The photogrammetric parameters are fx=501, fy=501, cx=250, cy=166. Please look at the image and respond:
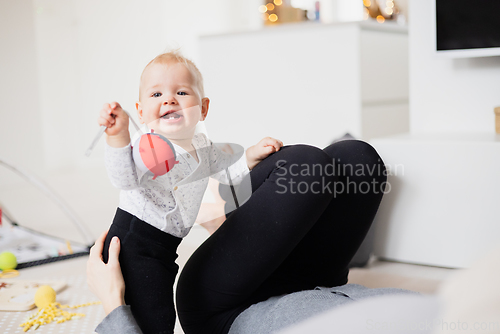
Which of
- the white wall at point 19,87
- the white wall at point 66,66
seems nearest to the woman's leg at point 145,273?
the white wall at point 66,66

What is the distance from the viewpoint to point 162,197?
76 centimetres

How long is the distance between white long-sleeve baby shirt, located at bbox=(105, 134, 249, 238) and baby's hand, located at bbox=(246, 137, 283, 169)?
0.05 meters

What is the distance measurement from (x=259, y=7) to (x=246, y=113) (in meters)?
2.50

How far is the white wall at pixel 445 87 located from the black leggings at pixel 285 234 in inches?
30.3

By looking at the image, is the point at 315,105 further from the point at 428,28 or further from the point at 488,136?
the point at 488,136

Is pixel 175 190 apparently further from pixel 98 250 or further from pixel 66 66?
pixel 66 66

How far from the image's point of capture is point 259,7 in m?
4.34

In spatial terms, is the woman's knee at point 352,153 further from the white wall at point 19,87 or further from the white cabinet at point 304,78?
the white wall at point 19,87

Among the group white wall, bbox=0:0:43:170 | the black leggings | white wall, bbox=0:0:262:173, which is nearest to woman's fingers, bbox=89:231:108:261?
the black leggings

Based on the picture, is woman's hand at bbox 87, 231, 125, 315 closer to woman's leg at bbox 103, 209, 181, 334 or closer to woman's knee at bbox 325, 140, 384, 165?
woman's leg at bbox 103, 209, 181, 334

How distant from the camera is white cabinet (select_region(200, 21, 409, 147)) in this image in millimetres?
2029

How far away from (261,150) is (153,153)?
185mm

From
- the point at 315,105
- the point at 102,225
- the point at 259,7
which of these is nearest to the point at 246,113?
the point at 315,105

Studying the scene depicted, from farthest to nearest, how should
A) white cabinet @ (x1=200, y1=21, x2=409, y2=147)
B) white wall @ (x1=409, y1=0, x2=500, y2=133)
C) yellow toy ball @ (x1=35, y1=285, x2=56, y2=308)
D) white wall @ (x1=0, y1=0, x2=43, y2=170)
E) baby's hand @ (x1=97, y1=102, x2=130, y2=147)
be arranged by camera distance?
1. white wall @ (x1=0, y1=0, x2=43, y2=170)
2. white cabinet @ (x1=200, y1=21, x2=409, y2=147)
3. white wall @ (x1=409, y1=0, x2=500, y2=133)
4. yellow toy ball @ (x1=35, y1=285, x2=56, y2=308)
5. baby's hand @ (x1=97, y1=102, x2=130, y2=147)
